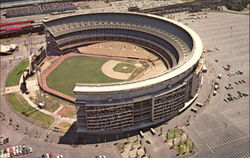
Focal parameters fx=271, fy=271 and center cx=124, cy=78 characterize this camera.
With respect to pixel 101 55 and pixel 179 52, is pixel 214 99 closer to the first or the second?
pixel 179 52

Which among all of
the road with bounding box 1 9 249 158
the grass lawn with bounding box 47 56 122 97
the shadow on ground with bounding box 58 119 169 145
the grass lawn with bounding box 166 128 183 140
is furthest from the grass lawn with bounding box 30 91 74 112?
the grass lawn with bounding box 166 128 183 140

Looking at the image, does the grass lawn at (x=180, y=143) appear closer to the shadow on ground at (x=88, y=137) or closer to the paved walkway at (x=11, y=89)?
the shadow on ground at (x=88, y=137)

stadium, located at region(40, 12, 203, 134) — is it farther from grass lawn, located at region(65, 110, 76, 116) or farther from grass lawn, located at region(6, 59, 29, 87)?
grass lawn, located at region(6, 59, 29, 87)

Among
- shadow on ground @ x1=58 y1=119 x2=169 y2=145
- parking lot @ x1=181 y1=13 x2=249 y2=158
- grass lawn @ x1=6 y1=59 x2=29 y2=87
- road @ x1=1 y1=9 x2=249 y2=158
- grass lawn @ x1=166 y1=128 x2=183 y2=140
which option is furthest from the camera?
grass lawn @ x1=6 y1=59 x2=29 y2=87

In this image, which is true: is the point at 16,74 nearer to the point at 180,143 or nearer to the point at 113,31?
the point at 113,31

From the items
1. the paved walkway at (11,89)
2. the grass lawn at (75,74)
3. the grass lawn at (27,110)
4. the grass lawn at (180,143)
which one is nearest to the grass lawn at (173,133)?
the grass lawn at (180,143)

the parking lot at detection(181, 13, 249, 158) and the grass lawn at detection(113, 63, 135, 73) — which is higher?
the grass lawn at detection(113, 63, 135, 73)

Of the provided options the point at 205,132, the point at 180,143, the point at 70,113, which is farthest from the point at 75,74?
the point at 205,132

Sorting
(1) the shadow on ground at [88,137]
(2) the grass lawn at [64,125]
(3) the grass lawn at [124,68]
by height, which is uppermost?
(3) the grass lawn at [124,68]
